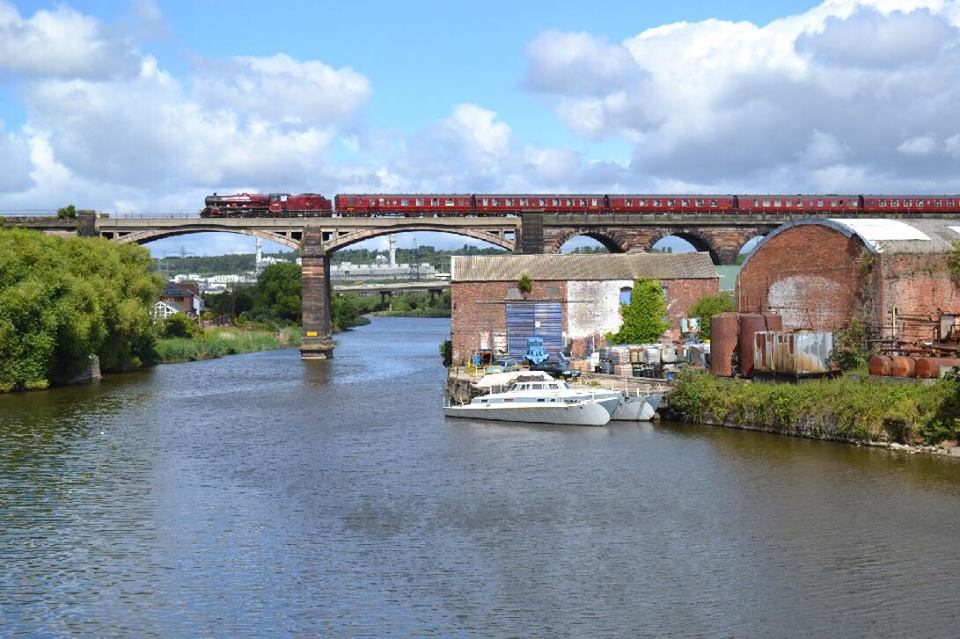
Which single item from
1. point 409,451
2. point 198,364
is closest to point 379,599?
point 409,451

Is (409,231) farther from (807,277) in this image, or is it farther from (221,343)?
(807,277)

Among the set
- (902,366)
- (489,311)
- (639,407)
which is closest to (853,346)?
(902,366)

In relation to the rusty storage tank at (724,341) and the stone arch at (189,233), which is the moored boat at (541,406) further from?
the stone arch at (189,233)

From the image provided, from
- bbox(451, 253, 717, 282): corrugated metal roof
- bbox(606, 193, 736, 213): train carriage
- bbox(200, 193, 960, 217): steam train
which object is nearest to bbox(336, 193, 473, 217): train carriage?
bbox(200, 193, 960, 217): steam train

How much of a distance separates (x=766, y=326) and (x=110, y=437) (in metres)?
26.9

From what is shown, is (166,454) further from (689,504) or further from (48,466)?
(689,504)

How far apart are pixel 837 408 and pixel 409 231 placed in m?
55.6

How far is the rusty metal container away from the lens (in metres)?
40.9

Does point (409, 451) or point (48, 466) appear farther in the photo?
point (409, 451)

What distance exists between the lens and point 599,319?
5775cm

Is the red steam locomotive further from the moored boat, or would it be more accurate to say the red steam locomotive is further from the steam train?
the moored boat

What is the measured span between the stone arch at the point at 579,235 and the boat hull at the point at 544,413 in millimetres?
44359

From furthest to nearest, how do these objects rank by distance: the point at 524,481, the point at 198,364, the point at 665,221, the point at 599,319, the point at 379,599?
1. the point at 665,221
2. the point at 198,364
3. the point at 599,319
4. the point at 524,481
5. the point at 379,599

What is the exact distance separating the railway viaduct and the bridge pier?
0.07 m
